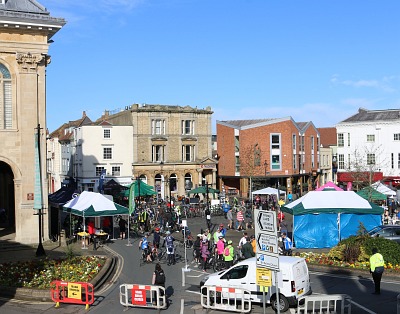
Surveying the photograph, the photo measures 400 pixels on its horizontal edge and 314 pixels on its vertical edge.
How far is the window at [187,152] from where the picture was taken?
223ft

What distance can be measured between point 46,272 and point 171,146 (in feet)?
152

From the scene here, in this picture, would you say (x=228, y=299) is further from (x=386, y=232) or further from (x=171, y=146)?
(x=171, y=146)

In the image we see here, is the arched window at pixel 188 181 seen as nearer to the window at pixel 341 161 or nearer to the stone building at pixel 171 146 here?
the stone building at pixel 171 146

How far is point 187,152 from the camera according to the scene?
225ft

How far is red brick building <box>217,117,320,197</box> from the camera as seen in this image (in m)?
67.4

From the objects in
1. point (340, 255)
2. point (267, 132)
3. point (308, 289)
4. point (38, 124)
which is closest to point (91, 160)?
point (267, 132)

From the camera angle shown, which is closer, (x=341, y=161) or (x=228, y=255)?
(x=228, y=255)

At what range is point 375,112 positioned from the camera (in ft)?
243

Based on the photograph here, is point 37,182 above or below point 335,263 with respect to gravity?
above

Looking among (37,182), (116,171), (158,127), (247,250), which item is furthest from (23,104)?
(158,127)

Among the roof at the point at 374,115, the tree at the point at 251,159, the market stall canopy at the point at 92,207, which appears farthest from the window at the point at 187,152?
the market stall canopy at the point at 92,207

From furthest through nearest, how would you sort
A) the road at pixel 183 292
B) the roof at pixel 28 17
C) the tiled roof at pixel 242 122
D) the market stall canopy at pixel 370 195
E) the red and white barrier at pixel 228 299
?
the tiled roof at pixel 242 122 → the market stall canopy at pixel 370 195 → the roof at pixel 28 17 → the road at pixel 183 292 → the red and white barrier at pixel 228 299

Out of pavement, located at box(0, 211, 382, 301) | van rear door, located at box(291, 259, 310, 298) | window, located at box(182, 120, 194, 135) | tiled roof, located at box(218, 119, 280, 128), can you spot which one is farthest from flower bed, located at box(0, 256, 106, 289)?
tiled roof, located at box(218, 119, 280, 128)

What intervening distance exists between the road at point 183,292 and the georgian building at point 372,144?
46.1m
